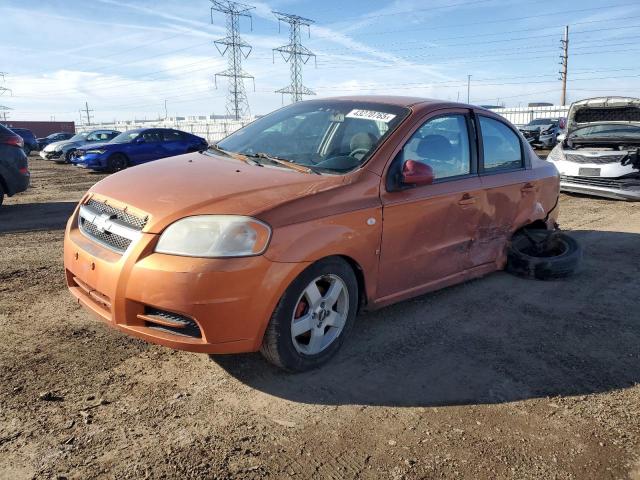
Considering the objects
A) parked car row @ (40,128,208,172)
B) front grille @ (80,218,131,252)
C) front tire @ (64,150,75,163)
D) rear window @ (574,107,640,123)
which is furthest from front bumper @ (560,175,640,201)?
front tire @ (64,150,75,163)

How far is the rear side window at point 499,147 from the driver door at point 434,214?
21 cm

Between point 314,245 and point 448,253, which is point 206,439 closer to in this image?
point 314,245

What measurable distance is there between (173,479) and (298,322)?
1.10m

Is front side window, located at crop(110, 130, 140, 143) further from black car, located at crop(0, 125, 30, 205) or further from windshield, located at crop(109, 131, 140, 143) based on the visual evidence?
black car, located at crop(0, 125, 30, 205)

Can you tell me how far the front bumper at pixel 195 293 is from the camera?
2.68 metres

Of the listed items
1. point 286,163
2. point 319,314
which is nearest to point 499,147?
point 286,163

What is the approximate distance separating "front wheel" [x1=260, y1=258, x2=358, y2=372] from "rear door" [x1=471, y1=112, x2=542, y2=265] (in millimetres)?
1552

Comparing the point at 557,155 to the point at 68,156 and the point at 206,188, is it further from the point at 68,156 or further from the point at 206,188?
the point at 68,156

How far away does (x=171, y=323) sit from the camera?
278 cm

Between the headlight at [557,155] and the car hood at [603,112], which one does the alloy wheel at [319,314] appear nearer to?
the headlight at [557,155]

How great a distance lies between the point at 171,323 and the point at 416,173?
72.2 inches

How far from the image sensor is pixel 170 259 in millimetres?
2713

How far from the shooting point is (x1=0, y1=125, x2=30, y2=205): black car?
8414 millimetres

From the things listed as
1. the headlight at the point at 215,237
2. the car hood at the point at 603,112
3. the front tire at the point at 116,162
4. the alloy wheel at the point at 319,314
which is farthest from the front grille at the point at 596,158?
the front tire at the point at 116,162
